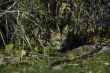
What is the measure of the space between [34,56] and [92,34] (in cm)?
109

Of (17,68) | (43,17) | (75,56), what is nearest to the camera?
(17,68)

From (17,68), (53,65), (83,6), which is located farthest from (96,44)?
(17,68)

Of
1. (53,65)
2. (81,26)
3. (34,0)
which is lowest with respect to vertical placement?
(53,65)

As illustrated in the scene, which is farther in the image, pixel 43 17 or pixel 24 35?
pixel 43 17

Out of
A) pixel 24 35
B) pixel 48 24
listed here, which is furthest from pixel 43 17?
pixel 24 35

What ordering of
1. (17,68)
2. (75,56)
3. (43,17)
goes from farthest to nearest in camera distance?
(43,17)
(75,56)
(17,68)

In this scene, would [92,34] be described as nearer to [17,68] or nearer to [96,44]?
[96,44]

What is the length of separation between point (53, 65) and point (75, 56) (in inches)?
16.3

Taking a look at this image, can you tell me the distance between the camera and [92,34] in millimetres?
5730

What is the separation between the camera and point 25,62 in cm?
500

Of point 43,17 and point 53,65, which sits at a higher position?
point 43,17

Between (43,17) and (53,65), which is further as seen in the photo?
(43,17)

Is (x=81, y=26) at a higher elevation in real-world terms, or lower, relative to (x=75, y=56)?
higher

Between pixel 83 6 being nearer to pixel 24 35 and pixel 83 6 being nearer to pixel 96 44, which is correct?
pixel 96 44
